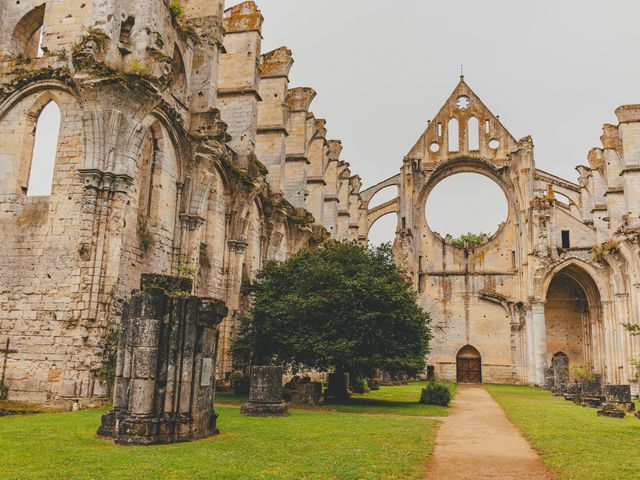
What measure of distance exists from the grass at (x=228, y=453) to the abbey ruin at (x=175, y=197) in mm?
3074

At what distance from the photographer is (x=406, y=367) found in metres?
16.4

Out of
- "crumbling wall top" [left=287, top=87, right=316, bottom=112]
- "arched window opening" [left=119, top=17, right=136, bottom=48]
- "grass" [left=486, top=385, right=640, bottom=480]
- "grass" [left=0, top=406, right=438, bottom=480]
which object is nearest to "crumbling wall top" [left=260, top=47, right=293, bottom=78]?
"crumbling wall top" [left=287, top=87, right=316, bottom=112]

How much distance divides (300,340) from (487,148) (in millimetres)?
28978

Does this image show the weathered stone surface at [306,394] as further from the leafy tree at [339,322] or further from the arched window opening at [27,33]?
the arched window opening at [27,33]

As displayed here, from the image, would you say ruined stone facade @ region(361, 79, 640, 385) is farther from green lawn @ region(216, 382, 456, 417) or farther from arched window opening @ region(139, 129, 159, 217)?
arched window opening @ region(139, 129, 159, 217)

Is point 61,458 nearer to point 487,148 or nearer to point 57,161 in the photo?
point 57,161

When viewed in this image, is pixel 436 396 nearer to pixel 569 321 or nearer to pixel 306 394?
pixel 306 394

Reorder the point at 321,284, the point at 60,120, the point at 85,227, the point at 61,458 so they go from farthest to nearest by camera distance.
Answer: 1. the point at 321,284
2. the point at 60,120
3. the point at 85,227
4. the point at 61,458

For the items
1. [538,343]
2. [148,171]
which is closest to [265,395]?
[148,171]

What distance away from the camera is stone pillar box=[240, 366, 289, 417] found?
12.7 meters

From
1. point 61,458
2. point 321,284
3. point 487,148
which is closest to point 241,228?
point 321,284

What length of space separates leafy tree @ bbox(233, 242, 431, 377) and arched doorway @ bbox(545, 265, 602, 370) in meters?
25.1

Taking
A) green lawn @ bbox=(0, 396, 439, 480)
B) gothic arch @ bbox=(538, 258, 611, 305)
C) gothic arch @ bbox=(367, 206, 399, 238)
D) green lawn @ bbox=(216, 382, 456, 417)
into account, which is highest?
gothic arch @ bbox=(367, 206, 399, 238)

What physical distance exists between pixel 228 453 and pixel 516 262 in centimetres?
3390
